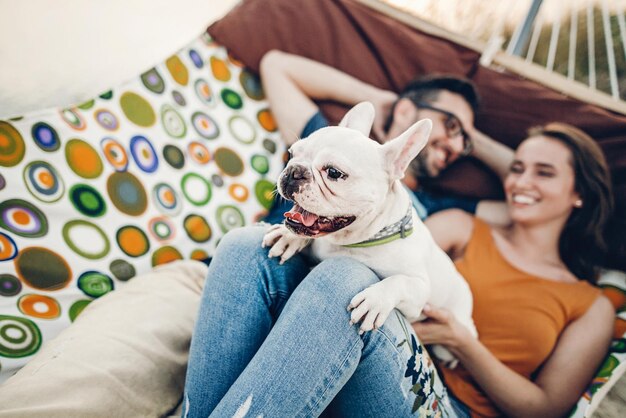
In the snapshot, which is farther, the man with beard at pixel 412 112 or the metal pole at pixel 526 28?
the metal pole at pixel 526 28

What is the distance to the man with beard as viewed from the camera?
139 centimetres

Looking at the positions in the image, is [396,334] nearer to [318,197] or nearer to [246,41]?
[318,197]

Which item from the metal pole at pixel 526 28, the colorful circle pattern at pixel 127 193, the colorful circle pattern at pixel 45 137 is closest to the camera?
the colorful circle pattern at pixel 45 137

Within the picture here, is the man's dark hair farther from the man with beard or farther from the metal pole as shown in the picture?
the metal pole

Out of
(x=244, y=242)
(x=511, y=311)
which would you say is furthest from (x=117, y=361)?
(x=511, y=311)

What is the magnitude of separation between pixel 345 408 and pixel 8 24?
141 centimetres

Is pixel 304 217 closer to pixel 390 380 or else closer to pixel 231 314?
pixel 231 314

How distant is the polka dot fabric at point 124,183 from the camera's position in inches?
39.5

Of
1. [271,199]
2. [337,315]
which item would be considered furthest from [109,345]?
[271,199]

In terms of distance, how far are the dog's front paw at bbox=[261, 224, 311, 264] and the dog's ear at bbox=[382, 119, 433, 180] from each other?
0.93ft

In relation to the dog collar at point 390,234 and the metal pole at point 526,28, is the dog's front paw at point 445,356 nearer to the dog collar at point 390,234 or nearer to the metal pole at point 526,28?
the dog collar at point 390,234

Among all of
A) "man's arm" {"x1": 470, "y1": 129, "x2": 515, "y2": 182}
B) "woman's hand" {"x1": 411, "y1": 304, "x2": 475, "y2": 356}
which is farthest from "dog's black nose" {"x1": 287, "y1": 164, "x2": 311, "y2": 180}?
"man's arm" {"x1": 470, "y1": 129, "x2": 515, "y2": 182}

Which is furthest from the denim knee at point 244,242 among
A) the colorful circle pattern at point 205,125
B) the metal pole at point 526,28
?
the metal pole at point 526,28

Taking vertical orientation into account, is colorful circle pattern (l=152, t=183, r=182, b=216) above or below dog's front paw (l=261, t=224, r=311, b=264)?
above
